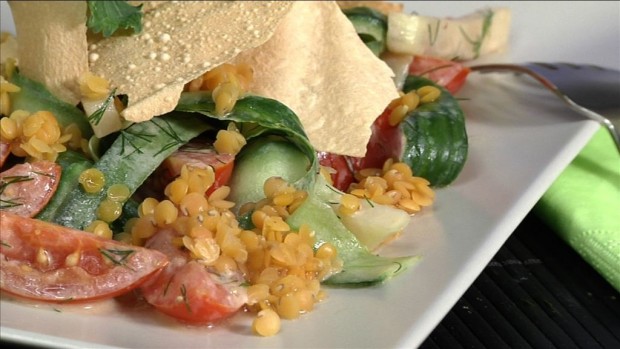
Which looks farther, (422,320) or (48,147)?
(48,147)

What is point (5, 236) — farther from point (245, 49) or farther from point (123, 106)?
point (245, 49)

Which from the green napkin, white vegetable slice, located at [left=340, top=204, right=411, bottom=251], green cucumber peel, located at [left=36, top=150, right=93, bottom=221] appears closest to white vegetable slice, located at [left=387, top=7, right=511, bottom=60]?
the green napkin

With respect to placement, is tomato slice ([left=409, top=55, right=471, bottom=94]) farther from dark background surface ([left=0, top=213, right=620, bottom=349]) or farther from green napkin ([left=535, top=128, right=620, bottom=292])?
dark background surface ([left=0, top=213, right=620, bottom=349])

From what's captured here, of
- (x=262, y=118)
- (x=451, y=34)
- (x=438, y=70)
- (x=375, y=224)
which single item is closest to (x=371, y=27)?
(x=438, y=70)

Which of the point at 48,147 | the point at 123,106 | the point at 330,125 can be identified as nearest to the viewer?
the point at 48,147

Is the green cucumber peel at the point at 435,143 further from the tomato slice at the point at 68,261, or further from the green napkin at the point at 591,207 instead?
the tomato slice at the point at 68,261

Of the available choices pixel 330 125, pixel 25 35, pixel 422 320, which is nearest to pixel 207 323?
pixel 422 320

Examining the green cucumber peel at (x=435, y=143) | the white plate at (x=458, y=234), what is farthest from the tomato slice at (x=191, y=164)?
the green cucumber peel at (x=435, y=143)
